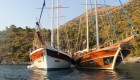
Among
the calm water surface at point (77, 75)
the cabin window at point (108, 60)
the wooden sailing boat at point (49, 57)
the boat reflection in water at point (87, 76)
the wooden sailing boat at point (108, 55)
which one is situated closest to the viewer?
the boat reflection in water at point (87, 76)

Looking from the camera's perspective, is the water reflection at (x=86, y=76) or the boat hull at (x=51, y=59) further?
the boat hull at (x=51, y=59)

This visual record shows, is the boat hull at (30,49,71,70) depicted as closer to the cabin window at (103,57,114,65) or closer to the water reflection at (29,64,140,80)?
the water reflection at (29,64,140,80)

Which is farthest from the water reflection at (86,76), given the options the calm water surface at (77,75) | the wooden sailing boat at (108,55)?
the wooden sailing boat at (108,55)

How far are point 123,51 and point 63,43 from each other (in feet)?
189

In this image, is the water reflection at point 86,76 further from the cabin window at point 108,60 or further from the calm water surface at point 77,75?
the cabin window at point 108,60

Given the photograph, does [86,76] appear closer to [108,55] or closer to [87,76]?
[87,76]

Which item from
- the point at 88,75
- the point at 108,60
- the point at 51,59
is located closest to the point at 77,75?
the point at 88,75

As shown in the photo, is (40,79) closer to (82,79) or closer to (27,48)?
(82,79)

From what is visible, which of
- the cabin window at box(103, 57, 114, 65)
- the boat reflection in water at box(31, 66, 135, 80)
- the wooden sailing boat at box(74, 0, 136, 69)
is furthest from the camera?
the cabin window at box(103, 57, 114, 65)

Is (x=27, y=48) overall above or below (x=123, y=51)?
above

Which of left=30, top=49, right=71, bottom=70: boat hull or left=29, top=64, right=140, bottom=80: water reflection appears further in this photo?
left=30, top=49, right=71, bottom=70: boat hull

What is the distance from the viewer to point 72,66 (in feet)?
187

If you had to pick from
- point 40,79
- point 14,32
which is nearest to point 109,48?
point 40,79

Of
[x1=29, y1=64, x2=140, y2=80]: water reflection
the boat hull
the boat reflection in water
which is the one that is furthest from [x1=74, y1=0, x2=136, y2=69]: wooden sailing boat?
the boat reflection in water
